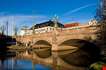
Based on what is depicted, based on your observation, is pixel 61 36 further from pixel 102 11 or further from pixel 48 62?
pixel 102 11

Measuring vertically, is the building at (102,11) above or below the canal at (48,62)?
above

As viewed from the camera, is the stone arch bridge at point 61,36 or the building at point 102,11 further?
the stone arch bridge at point 61,36

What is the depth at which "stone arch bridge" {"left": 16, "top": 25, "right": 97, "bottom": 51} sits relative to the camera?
65.4m

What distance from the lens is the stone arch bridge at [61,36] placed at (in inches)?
2576

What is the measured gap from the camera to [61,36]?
8062 cm

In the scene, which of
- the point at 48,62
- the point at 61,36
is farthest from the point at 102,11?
the point at 61,36

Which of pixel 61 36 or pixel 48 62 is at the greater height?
pixel 61 36

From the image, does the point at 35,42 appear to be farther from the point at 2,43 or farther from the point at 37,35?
the point at 2,43

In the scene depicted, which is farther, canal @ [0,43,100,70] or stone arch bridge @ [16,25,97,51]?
stone arch bridge @ [16,25,97,51]

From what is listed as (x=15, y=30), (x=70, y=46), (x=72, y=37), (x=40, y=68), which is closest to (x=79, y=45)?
(x=70, y=46)

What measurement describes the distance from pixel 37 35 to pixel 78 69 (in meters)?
55.7

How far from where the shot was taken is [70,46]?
90.8 meters

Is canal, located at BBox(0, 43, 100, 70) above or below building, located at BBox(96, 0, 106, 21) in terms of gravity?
below

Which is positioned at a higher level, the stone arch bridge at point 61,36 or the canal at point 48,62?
the stone arch bridge at point 61,36
